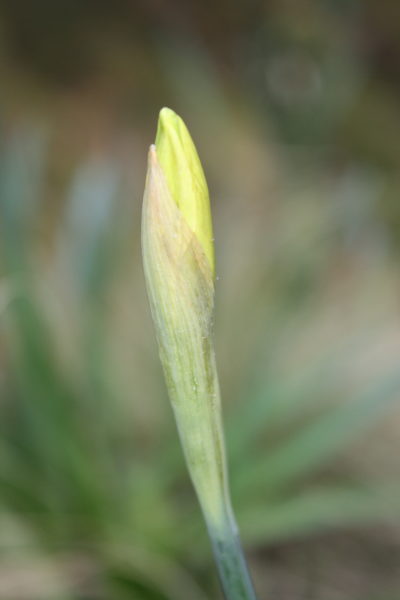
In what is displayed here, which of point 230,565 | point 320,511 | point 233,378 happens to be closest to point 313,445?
point 320,511

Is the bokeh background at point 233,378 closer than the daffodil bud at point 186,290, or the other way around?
the daffodil bud at point 186,290

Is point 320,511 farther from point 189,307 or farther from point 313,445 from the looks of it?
point 189,307

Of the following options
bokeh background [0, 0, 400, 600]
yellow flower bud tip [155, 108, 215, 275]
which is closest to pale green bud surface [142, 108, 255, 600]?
yellow flower bud tip [155, 108, 215, 275]

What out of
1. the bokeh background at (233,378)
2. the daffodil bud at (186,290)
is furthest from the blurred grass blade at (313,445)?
the daffodil bud at (186,290)

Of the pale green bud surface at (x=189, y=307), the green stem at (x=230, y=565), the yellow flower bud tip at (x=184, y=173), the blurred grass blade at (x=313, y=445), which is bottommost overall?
the green stem at (x=230, y=565)

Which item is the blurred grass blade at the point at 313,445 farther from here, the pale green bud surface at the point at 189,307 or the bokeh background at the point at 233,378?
the pale green bud surface at the point at 189,307

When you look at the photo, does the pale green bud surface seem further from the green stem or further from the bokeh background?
the bokeh background
